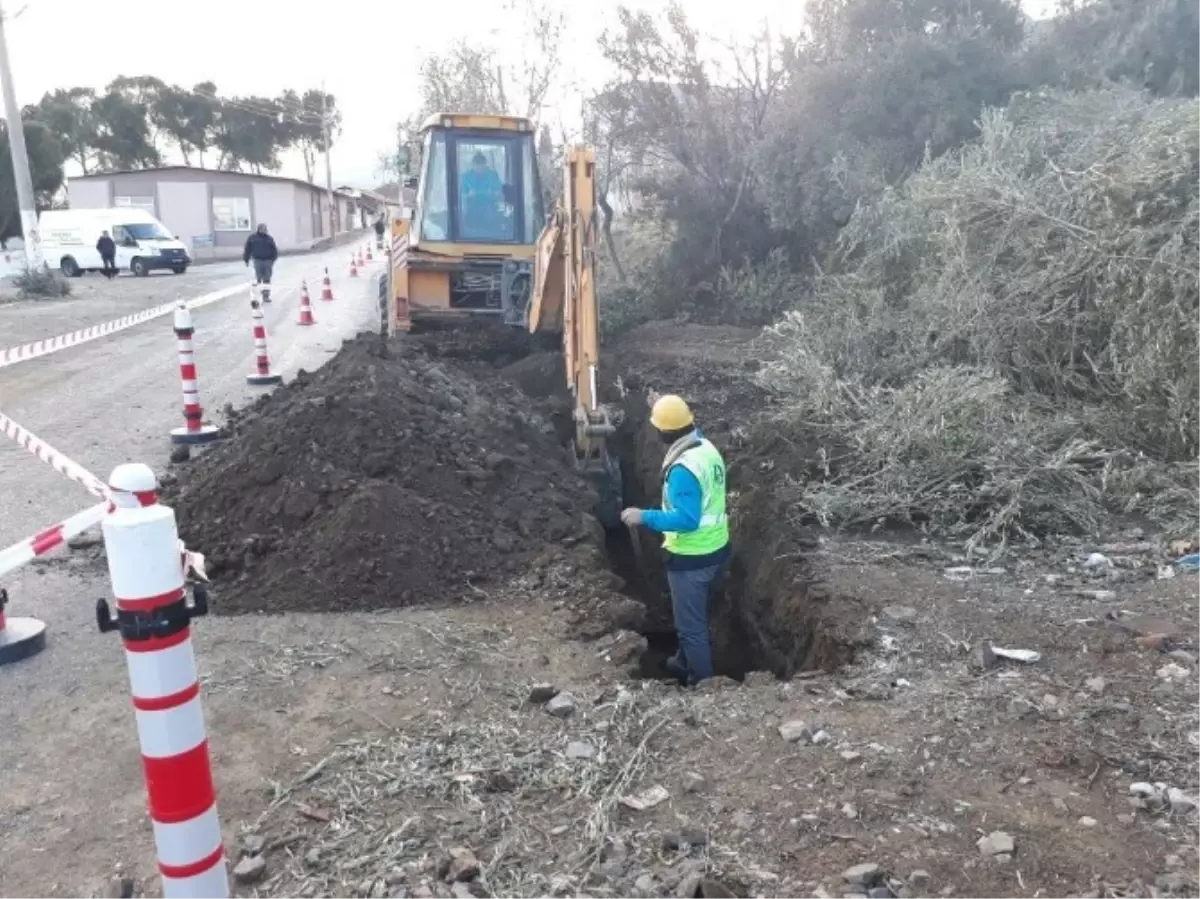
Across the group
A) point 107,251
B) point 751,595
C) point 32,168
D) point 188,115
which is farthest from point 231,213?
point 751,595

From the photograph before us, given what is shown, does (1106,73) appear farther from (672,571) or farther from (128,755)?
(128,755)

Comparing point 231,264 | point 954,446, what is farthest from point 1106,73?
point 231,264

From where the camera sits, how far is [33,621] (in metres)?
5.08

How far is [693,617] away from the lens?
609cm

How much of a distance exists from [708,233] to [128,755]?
14455 millimetres

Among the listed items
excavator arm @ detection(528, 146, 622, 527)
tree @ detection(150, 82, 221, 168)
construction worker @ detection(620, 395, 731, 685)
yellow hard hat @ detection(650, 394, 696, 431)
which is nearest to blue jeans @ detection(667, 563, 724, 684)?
construction worker @ detection(620, 395, 731, 685)

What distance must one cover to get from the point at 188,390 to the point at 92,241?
997 inches

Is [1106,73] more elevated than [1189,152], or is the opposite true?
[1106,73]

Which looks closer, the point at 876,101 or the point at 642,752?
the point at 642,752

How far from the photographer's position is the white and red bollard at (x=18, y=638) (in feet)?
15.7

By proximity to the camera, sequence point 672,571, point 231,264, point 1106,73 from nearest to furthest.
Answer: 1. point 672,571
2. point 1106,73
3. point 231,264

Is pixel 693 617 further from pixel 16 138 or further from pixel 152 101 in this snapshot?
pixel 152 101

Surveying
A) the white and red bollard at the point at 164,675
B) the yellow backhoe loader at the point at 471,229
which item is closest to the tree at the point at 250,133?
the yellow backhoe loader at the point at 471,229

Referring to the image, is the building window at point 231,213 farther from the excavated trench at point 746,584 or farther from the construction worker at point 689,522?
the construction worker at point 689,522
